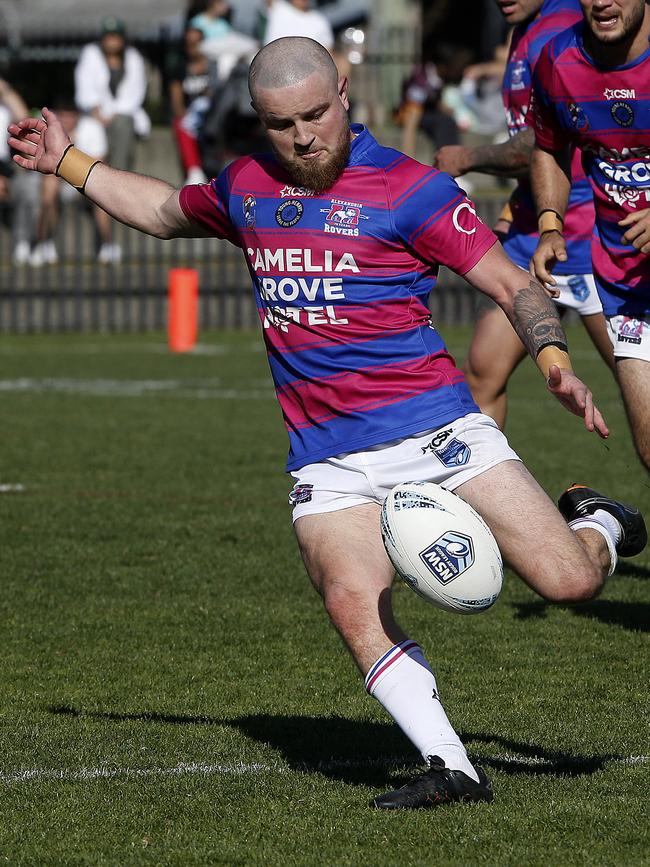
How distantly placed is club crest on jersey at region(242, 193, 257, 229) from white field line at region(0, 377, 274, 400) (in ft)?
33.2

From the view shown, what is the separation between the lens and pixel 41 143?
582 cm

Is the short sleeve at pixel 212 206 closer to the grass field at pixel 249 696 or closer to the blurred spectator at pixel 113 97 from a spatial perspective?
the grass field at pixel 249 696

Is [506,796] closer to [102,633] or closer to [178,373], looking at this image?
[102,633]

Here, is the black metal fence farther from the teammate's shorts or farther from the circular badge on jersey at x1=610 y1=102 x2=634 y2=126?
the circular badge on jersey at x1=610 y1=102 x2=634 y2=126

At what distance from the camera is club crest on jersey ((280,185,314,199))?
4.98 metres

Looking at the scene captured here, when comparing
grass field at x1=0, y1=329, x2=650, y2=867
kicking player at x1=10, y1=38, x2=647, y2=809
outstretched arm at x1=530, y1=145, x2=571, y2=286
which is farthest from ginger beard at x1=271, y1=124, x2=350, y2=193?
outstretched arm at x1=530, y1=145, x2=571, y2=286

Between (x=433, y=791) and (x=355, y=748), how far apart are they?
79cm

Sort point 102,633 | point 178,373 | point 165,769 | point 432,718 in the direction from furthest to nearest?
point 178,373
point 102,633
point 165,769
point 432,718

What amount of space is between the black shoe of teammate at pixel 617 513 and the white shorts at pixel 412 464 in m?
0.64

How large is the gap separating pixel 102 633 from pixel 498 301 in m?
2.81

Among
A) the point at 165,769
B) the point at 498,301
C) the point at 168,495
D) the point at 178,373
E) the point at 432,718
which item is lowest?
the point at 178,373

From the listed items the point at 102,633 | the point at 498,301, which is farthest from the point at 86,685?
the point at 498,301

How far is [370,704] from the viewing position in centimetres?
589

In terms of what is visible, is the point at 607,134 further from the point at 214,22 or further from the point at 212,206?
the point at 214,22
